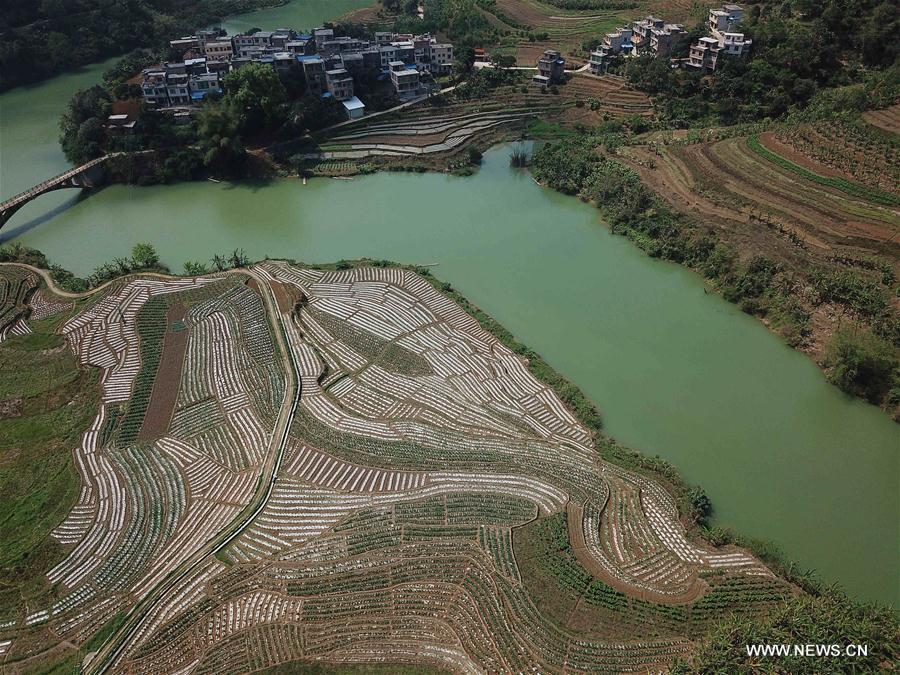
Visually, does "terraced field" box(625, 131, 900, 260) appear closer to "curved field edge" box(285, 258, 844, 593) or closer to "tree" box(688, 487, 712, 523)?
"curved field edge" box(285, 258, 844, 593)

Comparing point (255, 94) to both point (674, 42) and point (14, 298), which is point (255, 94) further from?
point (674, 42)

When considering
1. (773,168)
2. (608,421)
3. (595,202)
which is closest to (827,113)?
(773,168)

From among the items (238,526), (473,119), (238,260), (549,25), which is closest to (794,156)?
(473,119)

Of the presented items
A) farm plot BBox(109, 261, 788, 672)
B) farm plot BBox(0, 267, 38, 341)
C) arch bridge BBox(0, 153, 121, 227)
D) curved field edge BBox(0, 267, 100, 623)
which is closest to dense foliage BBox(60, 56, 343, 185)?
arch bridge BBox(0, 153, 121, 227)

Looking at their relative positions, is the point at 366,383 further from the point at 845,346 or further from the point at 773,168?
the point at 773,168

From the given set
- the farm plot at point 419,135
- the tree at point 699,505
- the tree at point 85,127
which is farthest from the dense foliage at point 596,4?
the tree at point 699,505

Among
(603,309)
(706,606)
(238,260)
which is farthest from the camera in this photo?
(238,260)
